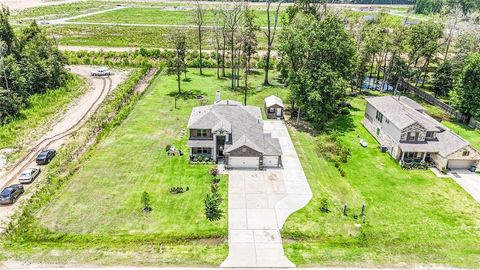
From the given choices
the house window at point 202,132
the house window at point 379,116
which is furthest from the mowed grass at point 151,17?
the house window at point 202,132

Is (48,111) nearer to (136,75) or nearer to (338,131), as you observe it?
(136,75)

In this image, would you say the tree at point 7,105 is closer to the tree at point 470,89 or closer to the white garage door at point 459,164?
the white garage door at point 459,164

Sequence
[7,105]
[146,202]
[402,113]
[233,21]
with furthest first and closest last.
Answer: [233,21], [7,105], [402,113], [146,202]

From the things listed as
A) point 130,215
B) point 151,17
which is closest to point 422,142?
point 130,215

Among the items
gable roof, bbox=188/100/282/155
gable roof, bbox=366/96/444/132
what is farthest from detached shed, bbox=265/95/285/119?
gable roof, bbox=366/96/444/132

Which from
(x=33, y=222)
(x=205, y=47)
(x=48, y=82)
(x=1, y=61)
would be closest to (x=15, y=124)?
(x=1, y=61)

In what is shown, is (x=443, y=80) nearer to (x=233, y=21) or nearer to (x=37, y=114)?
(x=233, y=21)

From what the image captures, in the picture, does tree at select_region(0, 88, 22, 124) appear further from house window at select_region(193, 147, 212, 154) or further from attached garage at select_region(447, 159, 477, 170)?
attached garage at select_region(447, 159, 477, 170)
